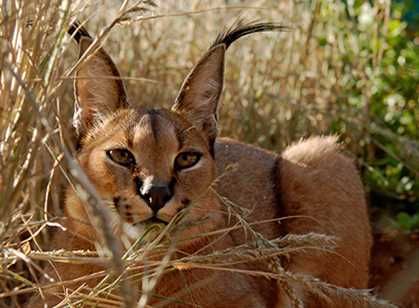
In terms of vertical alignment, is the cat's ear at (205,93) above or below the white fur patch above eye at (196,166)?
above

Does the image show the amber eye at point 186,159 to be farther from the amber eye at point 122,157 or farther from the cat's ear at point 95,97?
the cat's ear at point 95,97

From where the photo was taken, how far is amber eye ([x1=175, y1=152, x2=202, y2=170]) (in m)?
4.40

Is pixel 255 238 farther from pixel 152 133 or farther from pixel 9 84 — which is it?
pixel 9 84

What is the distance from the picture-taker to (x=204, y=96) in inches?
187

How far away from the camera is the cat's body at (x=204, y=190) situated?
13.8 ft

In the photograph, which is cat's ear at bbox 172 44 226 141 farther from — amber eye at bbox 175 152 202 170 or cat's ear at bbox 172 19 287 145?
amber eye at bbox 175 152 202 170

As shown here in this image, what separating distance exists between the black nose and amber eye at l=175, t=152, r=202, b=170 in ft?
1.06

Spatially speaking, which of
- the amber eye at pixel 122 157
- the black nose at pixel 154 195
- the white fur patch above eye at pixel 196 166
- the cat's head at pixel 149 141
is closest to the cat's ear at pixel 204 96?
the cat's head at pixel 149 141

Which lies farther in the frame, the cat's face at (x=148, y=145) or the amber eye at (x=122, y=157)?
the amber eye at (x=122, y=157)

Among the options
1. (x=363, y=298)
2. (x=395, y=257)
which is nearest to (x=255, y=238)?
(x=363, y=298)

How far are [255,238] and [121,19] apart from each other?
97cm

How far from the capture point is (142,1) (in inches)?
159

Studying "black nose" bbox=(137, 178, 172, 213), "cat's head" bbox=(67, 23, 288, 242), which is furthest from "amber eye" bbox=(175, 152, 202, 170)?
"black nose" bbox=(137, 178, 172, 213)

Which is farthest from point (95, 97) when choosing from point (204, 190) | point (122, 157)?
point (204, 190)
